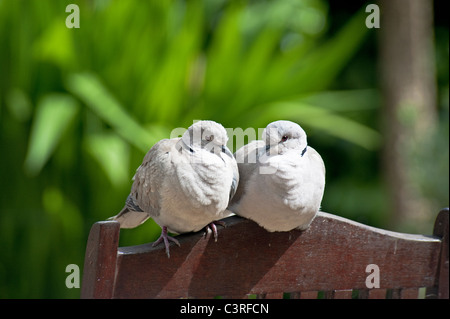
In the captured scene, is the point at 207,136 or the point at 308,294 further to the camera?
the point at 308,294

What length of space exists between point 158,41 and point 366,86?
142cm

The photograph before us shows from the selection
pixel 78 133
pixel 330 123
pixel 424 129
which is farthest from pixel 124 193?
pixel 424 129

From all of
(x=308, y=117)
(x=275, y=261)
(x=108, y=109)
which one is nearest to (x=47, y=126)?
(x=108, y=109)

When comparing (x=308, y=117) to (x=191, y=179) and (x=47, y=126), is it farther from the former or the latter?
(x=191, y=179)

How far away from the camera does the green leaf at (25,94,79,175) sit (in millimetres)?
1475

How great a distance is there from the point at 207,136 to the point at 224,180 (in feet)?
0.17

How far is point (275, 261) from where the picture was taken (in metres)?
0.75

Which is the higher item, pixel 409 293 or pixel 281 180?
pixel 281 180

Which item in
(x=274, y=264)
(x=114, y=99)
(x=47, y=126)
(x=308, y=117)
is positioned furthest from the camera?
(x=308, y=117)

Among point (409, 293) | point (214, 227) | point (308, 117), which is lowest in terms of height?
point (409, 293)

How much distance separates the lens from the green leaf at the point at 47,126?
147cm

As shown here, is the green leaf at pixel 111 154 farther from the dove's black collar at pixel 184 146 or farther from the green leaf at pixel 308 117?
the dove's black collar at pixel 184 146

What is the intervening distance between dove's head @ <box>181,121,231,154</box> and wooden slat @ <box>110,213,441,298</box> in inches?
4.9

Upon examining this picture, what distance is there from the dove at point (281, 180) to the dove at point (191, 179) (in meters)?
Result: 0.03
